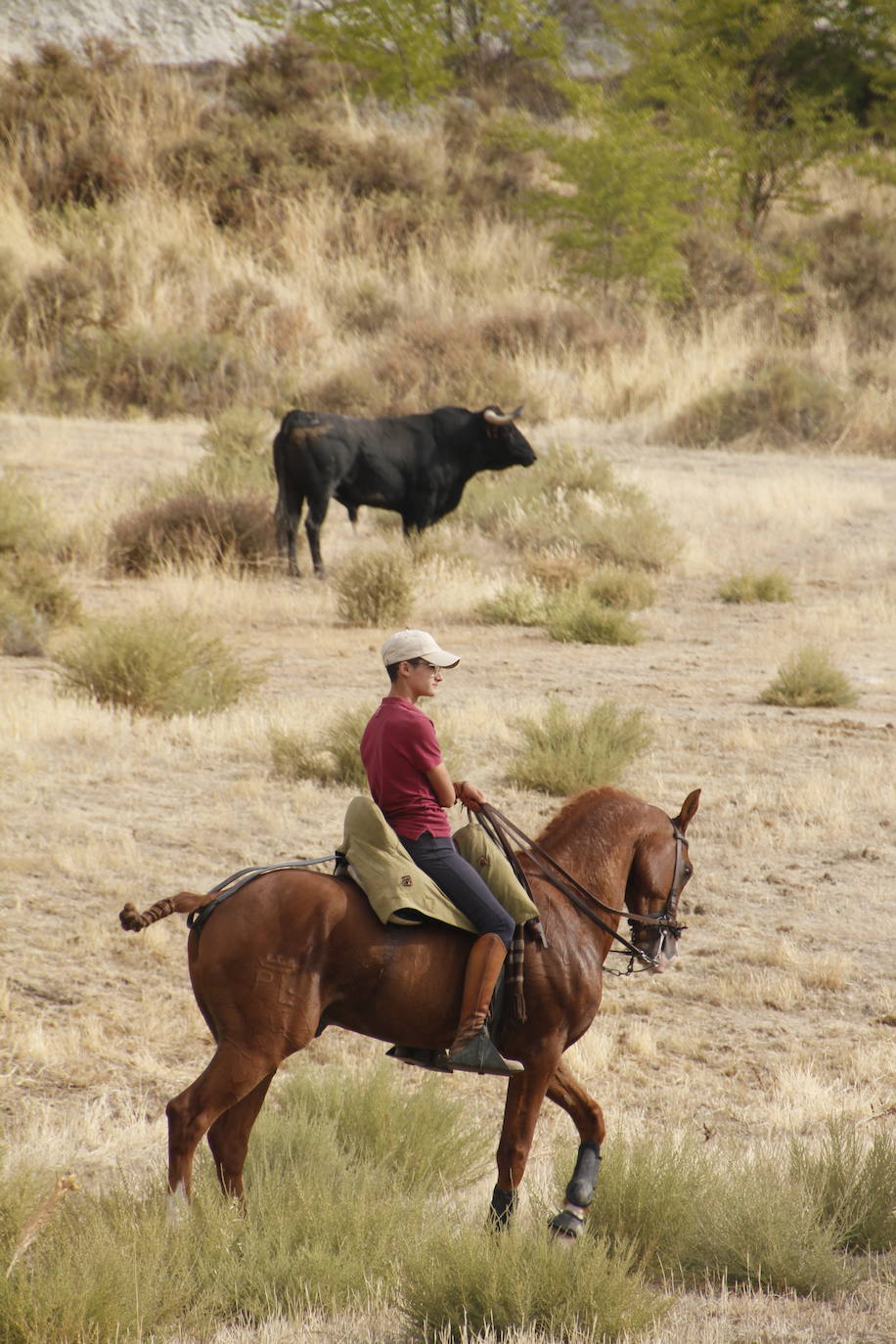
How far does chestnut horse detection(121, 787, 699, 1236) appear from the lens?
389 cm

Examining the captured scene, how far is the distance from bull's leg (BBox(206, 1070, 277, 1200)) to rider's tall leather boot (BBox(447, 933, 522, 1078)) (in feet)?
1.83

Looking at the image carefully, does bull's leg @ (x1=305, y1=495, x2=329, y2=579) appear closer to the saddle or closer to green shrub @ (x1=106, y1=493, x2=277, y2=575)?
green shrub @ (x1=106, y1=493, x2=277, y2=575)

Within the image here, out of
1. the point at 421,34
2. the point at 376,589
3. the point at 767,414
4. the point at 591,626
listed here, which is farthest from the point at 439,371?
the point at 421,34

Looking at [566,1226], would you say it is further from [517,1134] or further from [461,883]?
[461,883]

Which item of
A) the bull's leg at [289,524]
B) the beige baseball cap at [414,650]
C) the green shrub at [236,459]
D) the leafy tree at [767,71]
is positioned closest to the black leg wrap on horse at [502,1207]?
the beige baseball cap at [414,650]

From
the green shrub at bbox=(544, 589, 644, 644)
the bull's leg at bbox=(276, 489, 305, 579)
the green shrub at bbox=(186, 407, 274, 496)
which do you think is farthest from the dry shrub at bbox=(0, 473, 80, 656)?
the green shrub at bbox=(544, 589, 644, 644)

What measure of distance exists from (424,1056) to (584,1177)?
581 millimetres

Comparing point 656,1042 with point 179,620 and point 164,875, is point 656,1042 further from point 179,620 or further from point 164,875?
point 179,620

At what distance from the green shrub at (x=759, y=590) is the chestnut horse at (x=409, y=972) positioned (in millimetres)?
11917

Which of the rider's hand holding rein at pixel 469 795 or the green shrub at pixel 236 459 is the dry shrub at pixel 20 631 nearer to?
the green shrub at pixel 236 459

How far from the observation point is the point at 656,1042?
642 cm

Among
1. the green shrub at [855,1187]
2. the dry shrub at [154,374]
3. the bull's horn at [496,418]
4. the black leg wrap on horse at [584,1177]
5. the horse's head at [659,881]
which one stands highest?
the horse's head at [659,881]

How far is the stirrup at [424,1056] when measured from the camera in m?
4.18

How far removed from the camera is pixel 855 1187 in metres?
4.62
